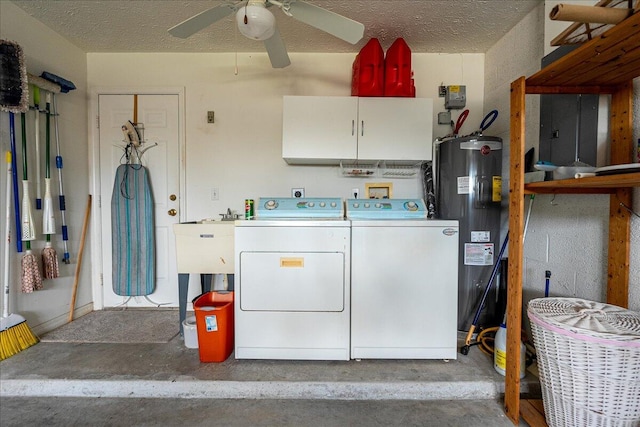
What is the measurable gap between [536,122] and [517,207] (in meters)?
1.08

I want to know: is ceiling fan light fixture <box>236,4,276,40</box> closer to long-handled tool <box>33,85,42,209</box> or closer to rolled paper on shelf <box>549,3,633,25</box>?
rolled paper on shelf <box>549,3,633,25</box>

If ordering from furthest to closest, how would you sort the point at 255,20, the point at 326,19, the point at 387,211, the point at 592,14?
the point at 387,211, the point at 326,19, the point at 255,20, the point at 592,14

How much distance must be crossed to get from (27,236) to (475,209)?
331 cm

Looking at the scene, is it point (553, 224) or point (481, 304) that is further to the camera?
point (481, 304)

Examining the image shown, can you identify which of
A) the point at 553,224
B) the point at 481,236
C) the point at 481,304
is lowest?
the point at 481,304

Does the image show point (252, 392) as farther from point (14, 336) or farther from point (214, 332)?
point (14, 336)

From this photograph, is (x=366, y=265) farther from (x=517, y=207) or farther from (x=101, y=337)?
→ (x=101, y=337)

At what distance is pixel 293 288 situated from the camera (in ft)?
6.07

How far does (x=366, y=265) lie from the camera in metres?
1.85

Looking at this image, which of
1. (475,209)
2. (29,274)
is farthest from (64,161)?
(475,209)

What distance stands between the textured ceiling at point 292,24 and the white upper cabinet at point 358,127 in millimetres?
573

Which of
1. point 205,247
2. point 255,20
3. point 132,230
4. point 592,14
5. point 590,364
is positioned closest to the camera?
point 592,14

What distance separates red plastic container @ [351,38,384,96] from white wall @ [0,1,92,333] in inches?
99.6

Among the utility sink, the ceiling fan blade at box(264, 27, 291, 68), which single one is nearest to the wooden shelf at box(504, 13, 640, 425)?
the ceiling fan blade at box(264, 27, 291, 68)
